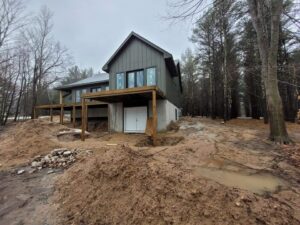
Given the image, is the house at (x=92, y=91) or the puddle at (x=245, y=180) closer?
the puddle at (x=245, y=180)

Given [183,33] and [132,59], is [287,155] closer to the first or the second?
[183,33]

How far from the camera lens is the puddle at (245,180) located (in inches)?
141

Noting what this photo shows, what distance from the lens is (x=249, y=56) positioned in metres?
17.2

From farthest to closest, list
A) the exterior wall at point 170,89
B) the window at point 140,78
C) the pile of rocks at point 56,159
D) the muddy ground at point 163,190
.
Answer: the exterior wall at point 170,89 < the window at point 140,78 < the pile of rocks at point 56,159 < the muddy ground at point 163,190

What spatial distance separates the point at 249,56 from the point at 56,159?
59.6 feet

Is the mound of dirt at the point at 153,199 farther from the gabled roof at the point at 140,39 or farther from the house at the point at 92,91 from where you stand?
the house at the point at 92,91

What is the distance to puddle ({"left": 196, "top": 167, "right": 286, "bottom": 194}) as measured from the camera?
3.59 metres

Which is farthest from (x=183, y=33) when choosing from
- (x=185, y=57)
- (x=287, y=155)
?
(x=185, y=57)

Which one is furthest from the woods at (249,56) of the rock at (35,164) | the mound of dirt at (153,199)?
the rock at (35,164)

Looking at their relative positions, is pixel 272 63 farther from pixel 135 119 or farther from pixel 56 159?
pixel 56 159

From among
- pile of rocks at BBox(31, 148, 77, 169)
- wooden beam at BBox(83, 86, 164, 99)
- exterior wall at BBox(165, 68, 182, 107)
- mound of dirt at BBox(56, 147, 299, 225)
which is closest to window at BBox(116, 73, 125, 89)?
wooden beam at BBox(83, 86, 164, 99)

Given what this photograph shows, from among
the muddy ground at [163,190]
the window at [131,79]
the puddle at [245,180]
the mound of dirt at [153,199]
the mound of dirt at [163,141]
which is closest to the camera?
the mound of dirt at [153,199]

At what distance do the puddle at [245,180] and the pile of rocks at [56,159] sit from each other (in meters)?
4.42

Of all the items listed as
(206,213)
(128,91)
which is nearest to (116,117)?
(128,91)
